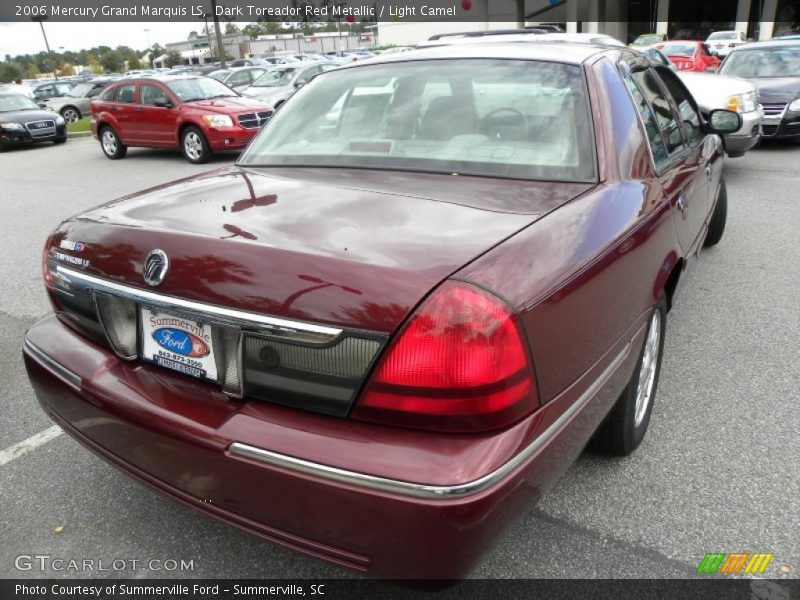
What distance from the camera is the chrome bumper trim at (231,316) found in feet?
5.24

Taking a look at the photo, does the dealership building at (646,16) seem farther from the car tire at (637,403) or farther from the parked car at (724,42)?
the car tire at (637,403)

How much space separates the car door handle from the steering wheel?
0.85 metres

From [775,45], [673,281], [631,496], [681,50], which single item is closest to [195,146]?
[775,45]

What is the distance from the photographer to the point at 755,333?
3.85 m

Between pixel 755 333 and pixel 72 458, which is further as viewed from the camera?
pixel 755 333

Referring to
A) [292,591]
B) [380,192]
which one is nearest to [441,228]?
[380,192]

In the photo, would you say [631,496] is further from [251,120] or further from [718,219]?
[251,120]

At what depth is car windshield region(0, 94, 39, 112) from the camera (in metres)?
16.8

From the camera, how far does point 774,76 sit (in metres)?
10.1

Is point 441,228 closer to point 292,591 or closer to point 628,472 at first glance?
point 292,591

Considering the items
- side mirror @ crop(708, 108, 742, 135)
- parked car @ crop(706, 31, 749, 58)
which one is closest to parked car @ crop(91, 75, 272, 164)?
side mirror @ crop(708, 108, 742, 135)

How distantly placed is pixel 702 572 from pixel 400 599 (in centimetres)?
98

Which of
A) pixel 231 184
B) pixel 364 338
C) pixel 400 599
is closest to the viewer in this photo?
pixel 364 338

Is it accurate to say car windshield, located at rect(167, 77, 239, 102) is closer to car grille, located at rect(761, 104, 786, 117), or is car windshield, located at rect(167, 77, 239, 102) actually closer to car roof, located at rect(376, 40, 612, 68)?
car grille, located at rect(761, 104, 786, 117)
